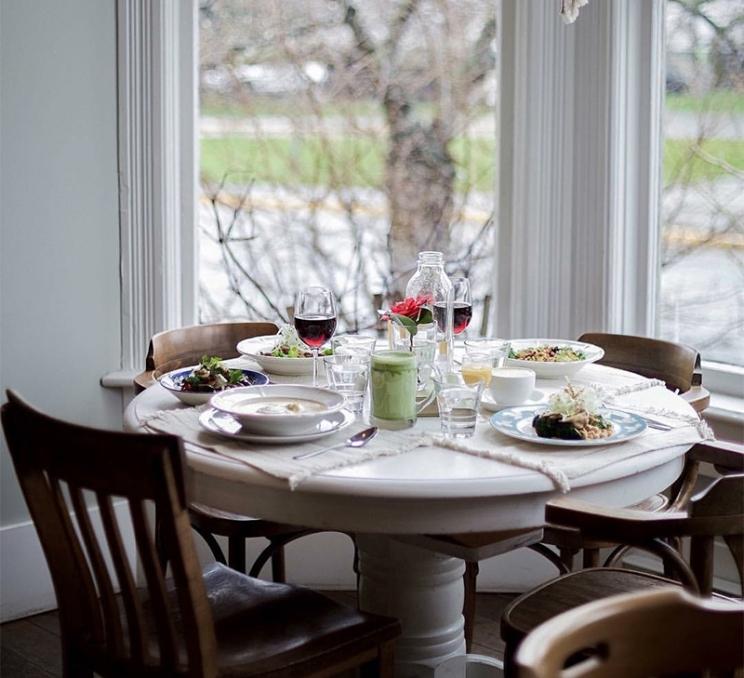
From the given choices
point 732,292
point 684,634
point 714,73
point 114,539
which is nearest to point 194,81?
point 714,73

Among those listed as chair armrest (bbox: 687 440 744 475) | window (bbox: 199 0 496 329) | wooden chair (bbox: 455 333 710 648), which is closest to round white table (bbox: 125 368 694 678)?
chair armrest (bbox: 687 440 744 475)

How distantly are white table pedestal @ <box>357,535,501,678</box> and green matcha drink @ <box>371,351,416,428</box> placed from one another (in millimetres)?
361

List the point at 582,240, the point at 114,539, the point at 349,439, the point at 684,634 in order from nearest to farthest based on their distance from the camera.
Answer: the point at 684,634
the point at 114,539
the point at 349,439
the point at 582,240

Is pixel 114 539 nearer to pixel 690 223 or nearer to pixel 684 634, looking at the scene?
pixel 684 634

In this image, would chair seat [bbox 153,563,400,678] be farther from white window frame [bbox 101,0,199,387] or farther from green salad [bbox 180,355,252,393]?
white window frame [bbox 101,0,199,387]

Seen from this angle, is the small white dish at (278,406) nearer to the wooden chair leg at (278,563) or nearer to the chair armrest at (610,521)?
the chair armrest at (610,521)

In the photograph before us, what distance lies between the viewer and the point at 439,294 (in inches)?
89.8

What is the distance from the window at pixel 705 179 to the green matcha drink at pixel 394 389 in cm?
→ 153

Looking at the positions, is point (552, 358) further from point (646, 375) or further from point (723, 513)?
point (723, 513)

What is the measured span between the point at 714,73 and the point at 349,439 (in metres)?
1.84

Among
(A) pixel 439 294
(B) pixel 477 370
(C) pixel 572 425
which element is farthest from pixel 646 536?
(A) pixel 439 294

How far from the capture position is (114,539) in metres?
1.51

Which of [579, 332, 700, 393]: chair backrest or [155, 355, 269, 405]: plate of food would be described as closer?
[155, 355, 269, 405]: plate of food

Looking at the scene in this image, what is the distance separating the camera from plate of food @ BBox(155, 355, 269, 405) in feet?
6.72
